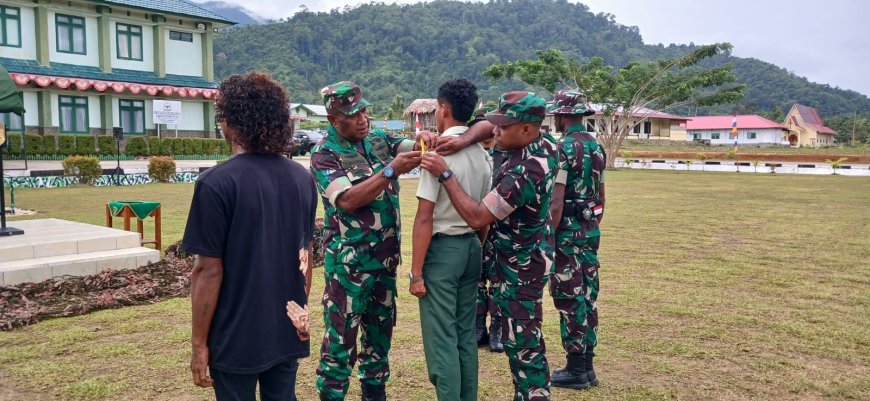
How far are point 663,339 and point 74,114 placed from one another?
29053mm

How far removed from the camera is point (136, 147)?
27.3m

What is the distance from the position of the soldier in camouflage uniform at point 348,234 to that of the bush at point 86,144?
86.3ft

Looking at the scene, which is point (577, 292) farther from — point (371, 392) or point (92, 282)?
point (92, 282)

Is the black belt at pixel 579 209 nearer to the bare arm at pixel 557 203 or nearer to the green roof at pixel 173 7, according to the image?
the bare arm at pixel 557 203

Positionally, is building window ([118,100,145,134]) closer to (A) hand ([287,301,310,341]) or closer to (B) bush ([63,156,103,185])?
(B) bush ([63,156,103,185])

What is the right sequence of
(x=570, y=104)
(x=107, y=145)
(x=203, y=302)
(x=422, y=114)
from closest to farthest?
1. (x=203, y=302)
2. (x=570, y=104)
3. (x=107, y=145)
4. (x=422, y=114)

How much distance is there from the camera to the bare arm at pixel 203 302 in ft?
7.18

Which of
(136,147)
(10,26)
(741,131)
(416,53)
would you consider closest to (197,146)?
(136,147)

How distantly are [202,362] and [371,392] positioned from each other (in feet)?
4.63

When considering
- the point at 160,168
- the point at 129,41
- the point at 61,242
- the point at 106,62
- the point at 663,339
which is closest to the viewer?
the point at 663,339

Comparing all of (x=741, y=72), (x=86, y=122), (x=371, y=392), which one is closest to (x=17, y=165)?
(x=86, y=122)

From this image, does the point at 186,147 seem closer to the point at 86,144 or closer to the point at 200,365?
the point at 86,144

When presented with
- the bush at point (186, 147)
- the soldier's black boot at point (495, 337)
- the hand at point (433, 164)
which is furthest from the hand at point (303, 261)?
the bush at point (186, 147)

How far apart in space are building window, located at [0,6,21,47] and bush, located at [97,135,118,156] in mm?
4967
